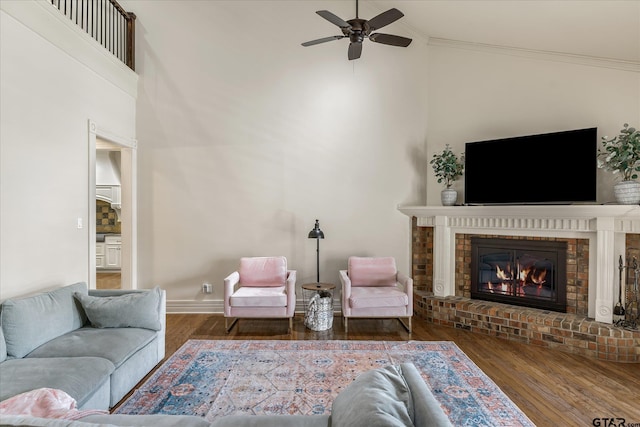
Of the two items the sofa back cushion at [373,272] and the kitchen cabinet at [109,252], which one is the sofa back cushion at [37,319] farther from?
the kitchen cabinet at [109,252]

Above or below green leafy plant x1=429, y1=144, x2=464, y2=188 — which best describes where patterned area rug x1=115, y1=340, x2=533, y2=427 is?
below

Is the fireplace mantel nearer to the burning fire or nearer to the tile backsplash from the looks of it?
the burning fire

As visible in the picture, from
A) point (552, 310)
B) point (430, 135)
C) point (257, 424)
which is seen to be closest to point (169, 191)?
point (430, 135)

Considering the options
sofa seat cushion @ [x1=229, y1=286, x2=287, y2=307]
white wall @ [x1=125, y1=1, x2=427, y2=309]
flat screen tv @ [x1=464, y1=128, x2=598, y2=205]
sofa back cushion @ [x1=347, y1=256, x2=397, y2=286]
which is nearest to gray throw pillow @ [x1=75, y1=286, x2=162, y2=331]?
sofa seat cushion @ [x1=229, y1=286, x2=287, y2=307]

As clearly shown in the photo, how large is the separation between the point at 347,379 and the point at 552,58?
4.31 meters

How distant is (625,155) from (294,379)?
3695mm

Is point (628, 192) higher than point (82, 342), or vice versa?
point (628, 192)

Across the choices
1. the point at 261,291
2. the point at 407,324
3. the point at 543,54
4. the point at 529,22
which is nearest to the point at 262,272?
the point at 261,291

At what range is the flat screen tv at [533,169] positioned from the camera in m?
3.79

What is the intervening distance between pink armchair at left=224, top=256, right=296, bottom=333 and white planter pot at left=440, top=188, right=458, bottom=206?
2167 millimetres

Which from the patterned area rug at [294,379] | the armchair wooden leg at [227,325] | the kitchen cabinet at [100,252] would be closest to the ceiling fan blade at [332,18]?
the patterned area rug at [294,379]

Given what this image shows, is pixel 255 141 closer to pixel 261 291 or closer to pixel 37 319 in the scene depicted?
pixel 261 291

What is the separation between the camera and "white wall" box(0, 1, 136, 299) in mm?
2832

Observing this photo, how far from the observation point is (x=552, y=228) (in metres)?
3.96
